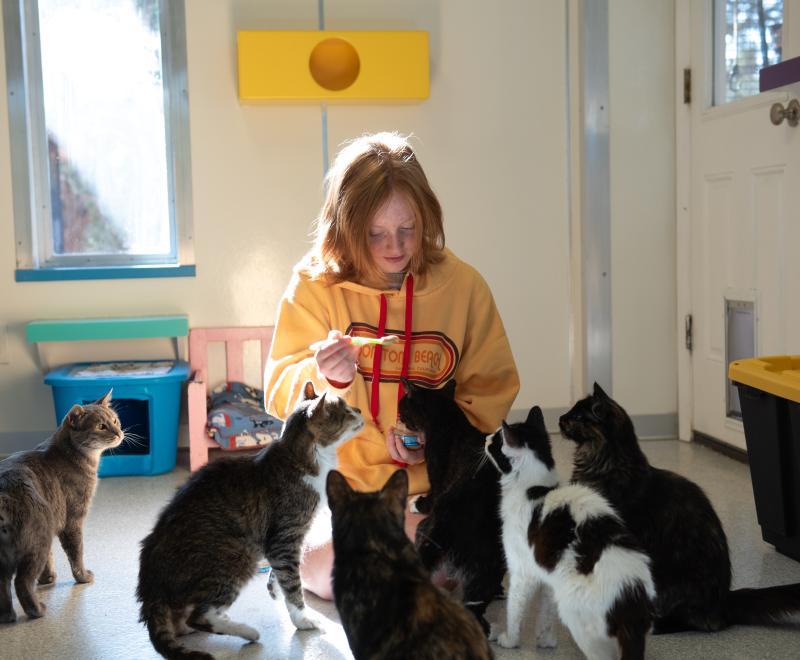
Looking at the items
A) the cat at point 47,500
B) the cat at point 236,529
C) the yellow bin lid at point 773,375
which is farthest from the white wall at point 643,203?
the cat at point 47,500

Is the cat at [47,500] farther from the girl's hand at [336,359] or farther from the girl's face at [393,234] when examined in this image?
the girl's face at [393,234]

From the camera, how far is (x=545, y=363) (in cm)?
Result: 446

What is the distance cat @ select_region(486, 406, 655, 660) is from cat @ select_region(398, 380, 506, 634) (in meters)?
0.09

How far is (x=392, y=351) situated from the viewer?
9.07ft

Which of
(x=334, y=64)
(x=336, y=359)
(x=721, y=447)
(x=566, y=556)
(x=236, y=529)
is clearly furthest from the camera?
(x=334, y=64)

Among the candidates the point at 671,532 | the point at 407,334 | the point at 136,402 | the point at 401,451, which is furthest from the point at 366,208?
the point at 136,402

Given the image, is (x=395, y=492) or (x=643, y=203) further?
(x=643, y=203)

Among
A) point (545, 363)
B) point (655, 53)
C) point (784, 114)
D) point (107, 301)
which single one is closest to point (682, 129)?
point (655, 53)

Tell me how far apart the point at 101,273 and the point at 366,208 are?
6.64 feet

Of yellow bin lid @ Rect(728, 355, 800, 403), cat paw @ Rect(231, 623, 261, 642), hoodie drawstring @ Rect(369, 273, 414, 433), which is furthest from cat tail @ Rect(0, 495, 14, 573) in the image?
yellow bin lid @ Rect(728, 355, 800, 403)

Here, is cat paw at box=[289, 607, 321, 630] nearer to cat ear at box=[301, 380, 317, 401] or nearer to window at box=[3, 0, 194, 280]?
cat ear at box=[301, 380, 317, 401]

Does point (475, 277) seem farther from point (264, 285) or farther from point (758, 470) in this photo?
point (264, 285)

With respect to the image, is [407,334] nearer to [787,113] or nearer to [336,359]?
[336,359]

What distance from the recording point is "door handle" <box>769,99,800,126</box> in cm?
334
